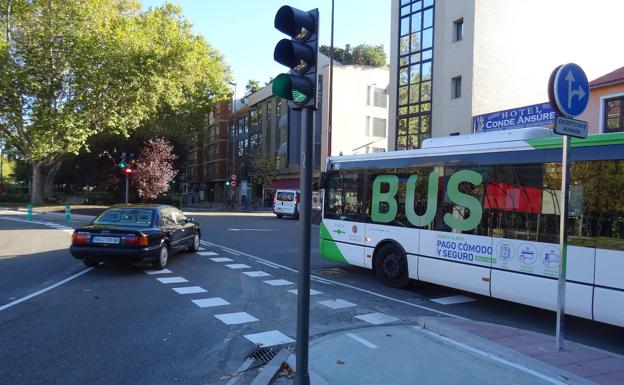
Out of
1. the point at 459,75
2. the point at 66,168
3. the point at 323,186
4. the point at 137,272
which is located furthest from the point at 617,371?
the point at 66,168

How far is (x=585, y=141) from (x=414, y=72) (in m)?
25.0

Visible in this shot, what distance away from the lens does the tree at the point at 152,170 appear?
38250 mm

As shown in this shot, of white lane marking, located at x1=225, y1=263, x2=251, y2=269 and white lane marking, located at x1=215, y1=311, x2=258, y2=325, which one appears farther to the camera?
white lane marking, located at x1=225, y1=263, x2=251, y2=269

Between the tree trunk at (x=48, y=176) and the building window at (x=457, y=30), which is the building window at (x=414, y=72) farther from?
the tree trunk at (x=48, y=176)

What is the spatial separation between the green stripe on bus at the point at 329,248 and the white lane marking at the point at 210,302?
3.47 meters

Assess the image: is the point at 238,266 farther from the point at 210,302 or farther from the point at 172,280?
the point at 210,302

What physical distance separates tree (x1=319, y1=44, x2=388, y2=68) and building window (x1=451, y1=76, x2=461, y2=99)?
46.0m

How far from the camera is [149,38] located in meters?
33.2

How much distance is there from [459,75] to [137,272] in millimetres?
22810

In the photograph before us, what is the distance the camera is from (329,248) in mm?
10836

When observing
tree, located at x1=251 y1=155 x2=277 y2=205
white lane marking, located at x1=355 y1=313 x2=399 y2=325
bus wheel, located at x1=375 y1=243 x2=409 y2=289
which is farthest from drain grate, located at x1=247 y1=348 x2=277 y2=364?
tree, located at x1=251 y1=155 x2=277 y2=205

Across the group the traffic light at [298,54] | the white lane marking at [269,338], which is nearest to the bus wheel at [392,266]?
the white lane marking at [269,338]

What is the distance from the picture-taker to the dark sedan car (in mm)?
9453

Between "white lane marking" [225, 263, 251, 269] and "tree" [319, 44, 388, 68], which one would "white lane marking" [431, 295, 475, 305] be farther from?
"tree" [319, 44, 388, 68]
